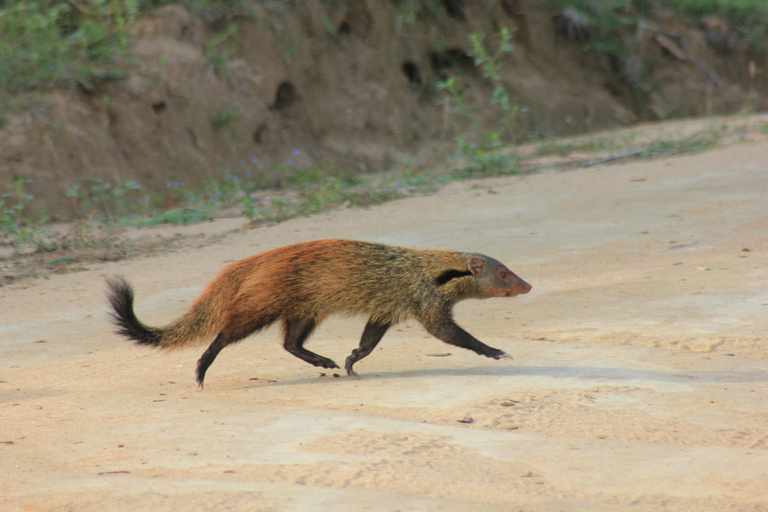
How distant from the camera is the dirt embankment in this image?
10562 millimetres

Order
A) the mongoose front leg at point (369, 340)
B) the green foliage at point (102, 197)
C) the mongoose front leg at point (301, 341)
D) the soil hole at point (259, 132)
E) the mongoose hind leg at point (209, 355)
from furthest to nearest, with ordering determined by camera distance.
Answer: the soil hole at point (259, 132), the green foliage at point (102, 197), the mongoose front leg at point (301, 341), the mongoose front leg at point (369, 340), the mongoose hind leg at point (209, 355)

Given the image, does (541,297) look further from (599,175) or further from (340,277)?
(599,175)

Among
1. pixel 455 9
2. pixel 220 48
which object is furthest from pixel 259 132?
pixel 455 9

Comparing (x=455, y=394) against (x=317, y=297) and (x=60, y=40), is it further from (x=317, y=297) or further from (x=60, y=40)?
(x=60, y=40)

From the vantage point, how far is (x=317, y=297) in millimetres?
4188

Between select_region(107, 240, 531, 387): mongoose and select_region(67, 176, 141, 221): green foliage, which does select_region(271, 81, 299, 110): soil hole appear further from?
select_region(107, 240, 531, 387): mongoose

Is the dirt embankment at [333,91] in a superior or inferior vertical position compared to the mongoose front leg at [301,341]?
superior

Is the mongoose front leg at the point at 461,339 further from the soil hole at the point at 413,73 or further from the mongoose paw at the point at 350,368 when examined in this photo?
Answer: the soil hole at the point at 413,73

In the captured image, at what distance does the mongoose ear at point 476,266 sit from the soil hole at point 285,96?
8.92 meters

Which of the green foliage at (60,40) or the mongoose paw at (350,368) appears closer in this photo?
the mongoose paw at (350,368)

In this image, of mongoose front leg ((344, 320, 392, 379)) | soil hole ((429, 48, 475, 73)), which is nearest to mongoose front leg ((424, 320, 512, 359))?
mongoose front leg ((344, 320, 392, 379))

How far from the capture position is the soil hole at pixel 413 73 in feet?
46.2

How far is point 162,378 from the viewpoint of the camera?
14.0 ft

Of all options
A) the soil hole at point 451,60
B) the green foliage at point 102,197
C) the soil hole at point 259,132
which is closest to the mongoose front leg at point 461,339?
the green foliage at point 102,197
